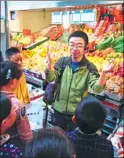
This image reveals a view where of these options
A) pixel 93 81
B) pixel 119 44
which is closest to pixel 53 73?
pixel 93 81

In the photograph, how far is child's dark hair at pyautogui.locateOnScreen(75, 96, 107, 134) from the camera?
163 cm

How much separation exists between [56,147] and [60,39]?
9.28 feet

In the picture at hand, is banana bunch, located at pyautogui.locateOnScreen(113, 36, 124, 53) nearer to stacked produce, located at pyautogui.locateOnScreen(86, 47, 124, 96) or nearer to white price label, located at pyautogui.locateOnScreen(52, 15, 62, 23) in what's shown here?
stacked produce, located at pyautogui.locateOnScreen(86, 47, 124, 96)

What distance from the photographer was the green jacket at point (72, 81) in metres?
2.34

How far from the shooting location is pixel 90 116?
1663 mm

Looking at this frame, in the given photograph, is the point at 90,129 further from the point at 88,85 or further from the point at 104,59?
the point at 104,59

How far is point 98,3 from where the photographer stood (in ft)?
8.55

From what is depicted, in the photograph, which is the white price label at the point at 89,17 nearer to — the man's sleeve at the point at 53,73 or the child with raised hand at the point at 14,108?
the man's sleeve at the point at 53,73

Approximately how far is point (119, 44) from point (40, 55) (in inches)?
54.5

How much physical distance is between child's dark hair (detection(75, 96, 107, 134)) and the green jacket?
569 mm

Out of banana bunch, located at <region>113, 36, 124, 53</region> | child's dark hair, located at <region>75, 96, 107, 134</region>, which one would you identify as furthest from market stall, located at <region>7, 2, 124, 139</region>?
child's dark hair, located at <region>75, 96, 107, 134</region>

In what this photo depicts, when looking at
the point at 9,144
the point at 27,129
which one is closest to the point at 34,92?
the point at 27,129

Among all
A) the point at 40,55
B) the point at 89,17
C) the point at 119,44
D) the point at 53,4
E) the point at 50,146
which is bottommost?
the point at 50,146

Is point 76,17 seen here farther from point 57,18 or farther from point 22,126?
point 22,126
